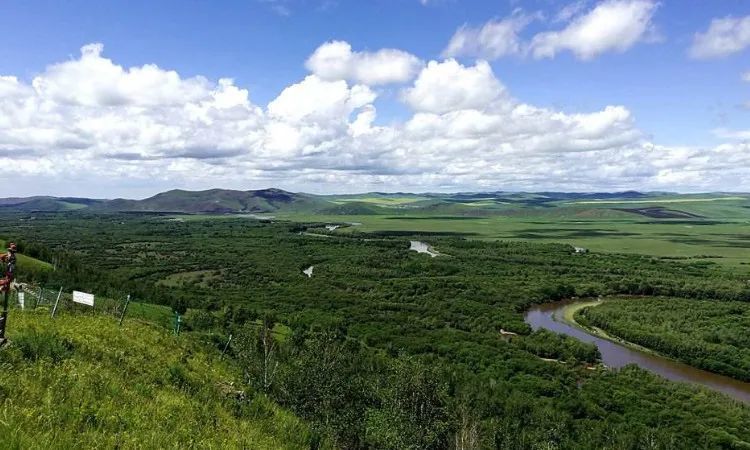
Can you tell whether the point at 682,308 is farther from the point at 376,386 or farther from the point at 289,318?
the point at 376,386

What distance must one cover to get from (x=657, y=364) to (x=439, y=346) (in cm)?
3130

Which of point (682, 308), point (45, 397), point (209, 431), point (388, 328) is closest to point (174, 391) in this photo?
point (209, 431)

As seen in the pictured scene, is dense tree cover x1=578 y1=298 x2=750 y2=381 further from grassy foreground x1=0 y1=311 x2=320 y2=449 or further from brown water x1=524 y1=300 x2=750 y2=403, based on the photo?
grassy foreground x1=0 y1=311 x2=320 y2=449

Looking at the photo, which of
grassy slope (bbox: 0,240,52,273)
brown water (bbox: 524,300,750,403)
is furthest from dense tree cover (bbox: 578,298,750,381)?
grassy slope (bbox: 0,240,52,273)

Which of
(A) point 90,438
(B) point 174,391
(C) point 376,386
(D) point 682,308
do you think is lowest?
(D) point 682,308

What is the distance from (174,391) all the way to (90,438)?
6401 mm

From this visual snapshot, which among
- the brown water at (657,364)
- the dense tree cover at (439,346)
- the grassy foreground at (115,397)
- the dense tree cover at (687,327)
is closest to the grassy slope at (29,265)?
the dense tree cover at (439,346)

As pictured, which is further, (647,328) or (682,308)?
(682,308)

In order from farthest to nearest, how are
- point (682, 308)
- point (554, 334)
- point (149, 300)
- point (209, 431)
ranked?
point (682, 308) < point (149, 300) < point (554, 334) < point (209, 431)

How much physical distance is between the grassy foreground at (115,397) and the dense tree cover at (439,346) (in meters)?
12.5

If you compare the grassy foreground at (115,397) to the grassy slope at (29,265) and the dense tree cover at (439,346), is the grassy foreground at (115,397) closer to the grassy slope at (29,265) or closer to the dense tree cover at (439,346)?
the dense tree cover at (439,346)

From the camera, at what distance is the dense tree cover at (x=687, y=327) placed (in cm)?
7131

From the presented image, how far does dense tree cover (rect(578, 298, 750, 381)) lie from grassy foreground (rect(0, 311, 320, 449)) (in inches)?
2942

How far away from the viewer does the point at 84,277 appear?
294 feet
